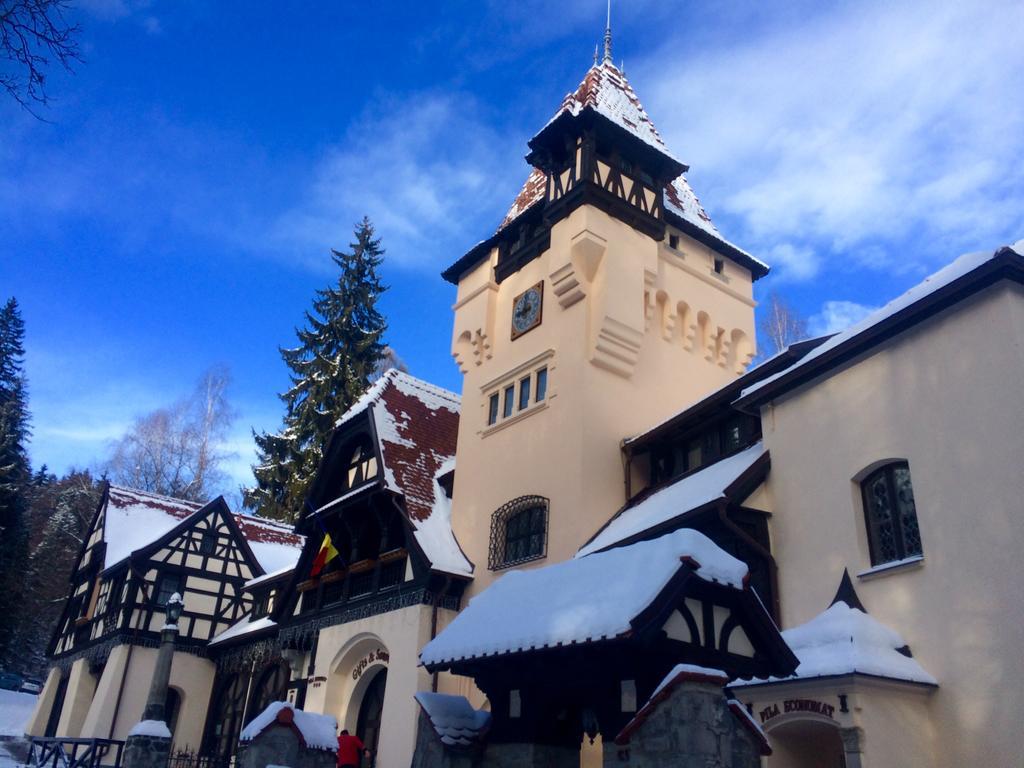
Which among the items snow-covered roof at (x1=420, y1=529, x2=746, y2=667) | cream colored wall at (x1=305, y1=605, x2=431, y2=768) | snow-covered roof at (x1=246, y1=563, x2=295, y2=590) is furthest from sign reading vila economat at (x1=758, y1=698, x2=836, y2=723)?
snow-covered roof at (x1=246, y1=563, x2=295, y2=590)

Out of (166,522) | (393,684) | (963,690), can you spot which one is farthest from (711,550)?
(166,522)

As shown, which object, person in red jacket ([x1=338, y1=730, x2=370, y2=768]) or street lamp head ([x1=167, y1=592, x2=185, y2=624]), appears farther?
street lamp head ([x1=167, y1=592, x2=185, y2=624])

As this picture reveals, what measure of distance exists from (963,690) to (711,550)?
4903 mm

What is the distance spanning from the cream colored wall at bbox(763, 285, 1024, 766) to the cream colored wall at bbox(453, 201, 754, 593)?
17.8ft

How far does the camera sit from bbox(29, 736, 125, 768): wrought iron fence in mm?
22266

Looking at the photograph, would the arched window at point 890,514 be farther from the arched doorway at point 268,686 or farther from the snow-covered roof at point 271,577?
the snow-covered roof at point 271,577

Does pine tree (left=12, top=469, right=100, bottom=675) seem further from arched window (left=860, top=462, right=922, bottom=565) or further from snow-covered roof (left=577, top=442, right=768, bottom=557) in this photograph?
arched window (left=860, top=462, right=922, bottom=565)

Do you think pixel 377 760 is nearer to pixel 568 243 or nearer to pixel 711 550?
pixel 568 243

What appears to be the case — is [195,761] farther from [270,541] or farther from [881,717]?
[881,717]

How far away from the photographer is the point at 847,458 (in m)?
12.6

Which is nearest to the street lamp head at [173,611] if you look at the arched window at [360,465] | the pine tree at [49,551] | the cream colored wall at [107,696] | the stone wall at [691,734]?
the arched window at [360,465]

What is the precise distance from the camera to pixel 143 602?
99.5ft

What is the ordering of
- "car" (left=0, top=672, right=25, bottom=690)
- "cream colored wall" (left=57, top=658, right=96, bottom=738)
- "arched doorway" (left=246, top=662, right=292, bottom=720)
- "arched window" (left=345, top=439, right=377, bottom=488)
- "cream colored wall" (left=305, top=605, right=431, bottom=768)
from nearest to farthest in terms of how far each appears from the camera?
"cream colored wall" (left=305, top=605, right=431, bottom=768), "arched window" (left=345, top=439, right=377, bottom=488), "arched doorway" (left=246, top=662, right=292, bottom=720), "cream colored wall" (left=57, top=658, right=96, bottom=738), "car" (left=0, top=672, right=25, bottom=690)

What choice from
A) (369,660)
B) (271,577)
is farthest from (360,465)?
(271,577)
